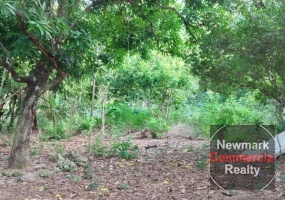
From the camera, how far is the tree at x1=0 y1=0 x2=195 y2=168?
3.90m

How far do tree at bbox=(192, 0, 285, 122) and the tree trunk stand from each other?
8.87 ft

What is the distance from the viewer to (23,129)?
210 inches

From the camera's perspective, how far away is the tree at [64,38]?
3.90 meters

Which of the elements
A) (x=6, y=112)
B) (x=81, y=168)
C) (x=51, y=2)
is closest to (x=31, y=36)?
(x=51, y=2)

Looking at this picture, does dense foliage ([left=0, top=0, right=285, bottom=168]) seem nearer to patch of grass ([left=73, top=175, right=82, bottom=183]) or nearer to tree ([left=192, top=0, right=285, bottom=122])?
tree ([left=192, top=0, right=285, bottom=122])

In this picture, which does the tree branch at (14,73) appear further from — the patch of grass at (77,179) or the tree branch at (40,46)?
the patch of grass at (77,179)

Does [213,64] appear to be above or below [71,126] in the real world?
above

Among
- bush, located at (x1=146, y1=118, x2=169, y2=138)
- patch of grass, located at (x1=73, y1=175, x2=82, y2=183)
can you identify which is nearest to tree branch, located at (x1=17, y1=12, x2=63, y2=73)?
patch of grass, located at (x1=73, y1=175, x2=82, y2=183)

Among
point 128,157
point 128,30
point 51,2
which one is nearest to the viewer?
point 51,2

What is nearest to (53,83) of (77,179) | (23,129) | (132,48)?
(23,129)

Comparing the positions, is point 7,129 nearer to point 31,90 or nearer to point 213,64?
point 31,90

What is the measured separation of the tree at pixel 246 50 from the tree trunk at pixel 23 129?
8.87 ft

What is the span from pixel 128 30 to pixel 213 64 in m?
2.32

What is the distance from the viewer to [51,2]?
4188mm
